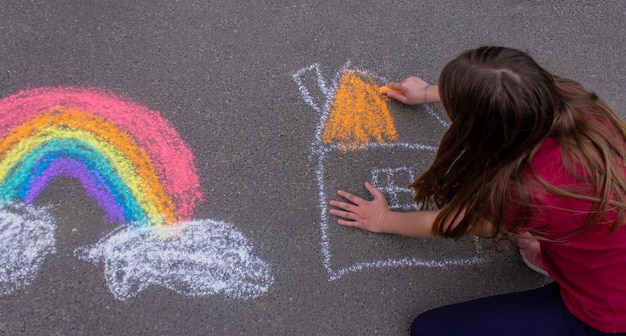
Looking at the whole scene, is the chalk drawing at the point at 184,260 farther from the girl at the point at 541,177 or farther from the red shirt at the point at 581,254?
the red shirt at the point at 581,254

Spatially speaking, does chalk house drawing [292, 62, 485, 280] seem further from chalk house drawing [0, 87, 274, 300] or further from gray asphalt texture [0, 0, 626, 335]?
chalk house drawing [0, 87, 274, 300]

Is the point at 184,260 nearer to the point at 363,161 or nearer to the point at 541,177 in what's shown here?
the point at 363,161

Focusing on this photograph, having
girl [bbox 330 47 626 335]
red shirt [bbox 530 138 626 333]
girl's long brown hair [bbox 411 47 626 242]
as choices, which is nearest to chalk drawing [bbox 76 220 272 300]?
girl [bbox 330 47 626 335]

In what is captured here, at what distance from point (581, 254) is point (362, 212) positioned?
0.78m

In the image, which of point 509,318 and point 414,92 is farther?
point 414,92

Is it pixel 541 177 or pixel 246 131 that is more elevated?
pixel 246 131

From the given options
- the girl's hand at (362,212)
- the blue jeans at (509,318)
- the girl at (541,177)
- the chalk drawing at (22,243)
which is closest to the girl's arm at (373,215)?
the girl's hand at (362,212)

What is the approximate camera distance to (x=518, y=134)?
3.88ft

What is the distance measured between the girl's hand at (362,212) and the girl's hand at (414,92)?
0.50m

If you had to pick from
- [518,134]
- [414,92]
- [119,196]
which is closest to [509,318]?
[518,134]

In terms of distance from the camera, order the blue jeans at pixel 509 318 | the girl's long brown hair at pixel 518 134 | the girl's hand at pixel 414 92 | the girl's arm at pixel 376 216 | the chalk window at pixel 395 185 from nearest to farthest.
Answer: the girl's long brown hair at pixel 518 134
the blue jeans at pixel 509 318
the girl's arm at pixel 376 216
the chalk window at pixel 395 185
the girl's hand at pixel 414 92

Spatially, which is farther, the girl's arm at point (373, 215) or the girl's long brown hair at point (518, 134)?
the girl's arm at point (373, 215)

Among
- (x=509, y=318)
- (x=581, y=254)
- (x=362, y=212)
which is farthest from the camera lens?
(x=362, y=212)

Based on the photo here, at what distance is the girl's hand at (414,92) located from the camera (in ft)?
6.64
